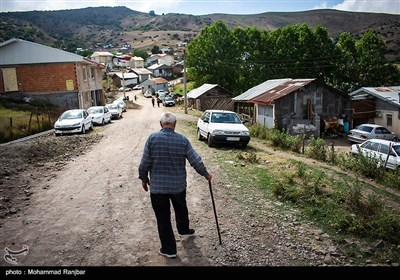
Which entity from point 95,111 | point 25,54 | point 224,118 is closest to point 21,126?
point 95,111

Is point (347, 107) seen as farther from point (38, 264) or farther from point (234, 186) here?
point (38, 264)

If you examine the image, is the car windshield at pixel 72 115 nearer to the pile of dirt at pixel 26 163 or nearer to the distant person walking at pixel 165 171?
the pile of dirt at pixel 26 163

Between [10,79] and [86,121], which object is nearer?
[86,121]

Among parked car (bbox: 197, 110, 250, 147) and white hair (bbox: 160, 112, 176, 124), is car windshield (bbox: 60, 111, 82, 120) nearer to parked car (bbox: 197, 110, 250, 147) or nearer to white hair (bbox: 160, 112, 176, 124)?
parked car (bbox: 197, 110, 250, 147)

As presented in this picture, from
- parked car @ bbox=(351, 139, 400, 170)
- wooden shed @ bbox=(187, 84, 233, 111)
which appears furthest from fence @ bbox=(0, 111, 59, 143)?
wooden shed @ bbox=(187, 84, 233, 111)

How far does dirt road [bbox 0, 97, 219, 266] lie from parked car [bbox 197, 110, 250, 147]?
14.9ft

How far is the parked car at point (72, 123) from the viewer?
710 inches

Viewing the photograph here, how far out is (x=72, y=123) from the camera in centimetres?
1816

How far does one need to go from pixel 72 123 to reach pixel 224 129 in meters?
9.60

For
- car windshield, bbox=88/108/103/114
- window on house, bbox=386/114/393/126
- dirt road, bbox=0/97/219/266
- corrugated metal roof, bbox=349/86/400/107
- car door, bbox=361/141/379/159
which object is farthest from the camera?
window on house, bbox=386/114/393/126

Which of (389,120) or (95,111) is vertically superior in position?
(95,111)

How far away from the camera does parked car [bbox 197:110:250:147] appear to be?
13.5 metres

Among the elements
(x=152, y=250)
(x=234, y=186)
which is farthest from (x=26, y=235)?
(x=234, y=186)

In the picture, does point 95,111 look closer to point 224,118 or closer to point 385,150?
point 224,118
